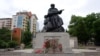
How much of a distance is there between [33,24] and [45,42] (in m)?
58.1

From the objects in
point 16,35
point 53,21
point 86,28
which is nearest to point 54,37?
point 53,21

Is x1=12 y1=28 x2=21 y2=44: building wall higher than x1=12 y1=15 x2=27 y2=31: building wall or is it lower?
lower

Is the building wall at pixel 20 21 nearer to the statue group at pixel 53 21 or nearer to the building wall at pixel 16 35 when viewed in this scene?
the building wall at pixel 16 35

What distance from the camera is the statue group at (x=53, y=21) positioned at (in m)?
14.4

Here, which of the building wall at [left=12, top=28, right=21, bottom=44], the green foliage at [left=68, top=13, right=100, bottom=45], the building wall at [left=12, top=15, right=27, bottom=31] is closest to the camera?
the green foliage at [left=68, top=13, right=100, bottom=45]

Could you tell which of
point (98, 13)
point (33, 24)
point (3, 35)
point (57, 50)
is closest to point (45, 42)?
point (57, 50)

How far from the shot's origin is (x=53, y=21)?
1470 centimetres

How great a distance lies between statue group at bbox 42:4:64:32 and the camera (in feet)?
47.4

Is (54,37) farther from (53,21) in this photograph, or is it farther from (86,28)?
(86,28)

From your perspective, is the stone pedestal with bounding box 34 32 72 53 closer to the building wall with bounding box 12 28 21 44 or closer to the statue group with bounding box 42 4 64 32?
the statue group with bounding box 42 4 64 32

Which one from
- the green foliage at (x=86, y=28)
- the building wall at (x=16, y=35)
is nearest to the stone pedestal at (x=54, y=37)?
the green foliage at (x=86, y=28)

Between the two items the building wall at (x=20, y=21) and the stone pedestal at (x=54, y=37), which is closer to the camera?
the stone pedestal at (x=54, y=37)

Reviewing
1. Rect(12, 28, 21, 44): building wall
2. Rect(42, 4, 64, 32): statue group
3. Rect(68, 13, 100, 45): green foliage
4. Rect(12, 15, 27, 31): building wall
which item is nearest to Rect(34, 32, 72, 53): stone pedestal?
Rect(42, 4, 64, 32): statue group

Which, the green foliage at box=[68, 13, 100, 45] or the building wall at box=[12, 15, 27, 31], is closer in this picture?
the green foliage at box=[68, 13, 100, 45]
